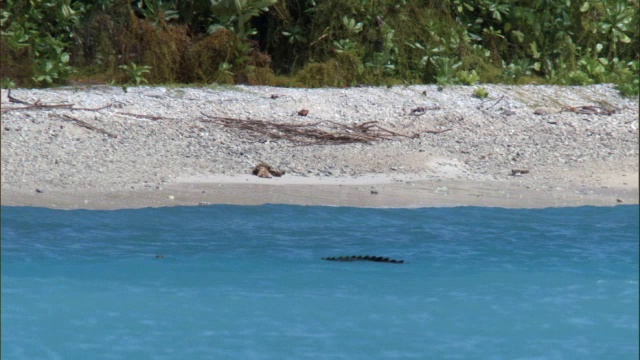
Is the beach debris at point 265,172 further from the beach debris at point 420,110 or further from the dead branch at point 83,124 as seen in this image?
the beach debris at point 420,110

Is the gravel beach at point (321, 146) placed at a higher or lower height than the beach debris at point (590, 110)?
lower

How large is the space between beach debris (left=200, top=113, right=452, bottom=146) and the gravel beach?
0.8 inches

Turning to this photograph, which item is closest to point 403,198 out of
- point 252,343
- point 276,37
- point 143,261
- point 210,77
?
point 143,261

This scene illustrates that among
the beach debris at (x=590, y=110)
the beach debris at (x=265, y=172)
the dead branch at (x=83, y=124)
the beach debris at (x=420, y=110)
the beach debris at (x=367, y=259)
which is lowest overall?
the dead branch at (x=83, y=124)

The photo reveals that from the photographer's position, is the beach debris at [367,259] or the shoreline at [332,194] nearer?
the beach debris at [367,259]

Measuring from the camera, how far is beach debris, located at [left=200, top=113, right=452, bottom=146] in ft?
30.5

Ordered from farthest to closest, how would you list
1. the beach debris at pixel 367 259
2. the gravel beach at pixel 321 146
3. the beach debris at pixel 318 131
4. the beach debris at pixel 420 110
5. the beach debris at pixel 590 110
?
the beach debris at pixel 590 110 < the beach debris at pixel 420 110 < the beach debris at pixel 318 131 < the gravel beach at pixel 321 146 < the beach debris at pixel 367 259

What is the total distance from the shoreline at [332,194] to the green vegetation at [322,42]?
358cm

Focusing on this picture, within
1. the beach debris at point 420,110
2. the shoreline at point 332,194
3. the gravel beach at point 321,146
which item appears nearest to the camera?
the shoreline at point 332,194

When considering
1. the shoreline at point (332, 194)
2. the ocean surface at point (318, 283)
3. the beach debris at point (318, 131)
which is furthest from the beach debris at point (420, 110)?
the ocean surface at point (318, 283)

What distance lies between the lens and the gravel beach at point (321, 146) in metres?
7.67

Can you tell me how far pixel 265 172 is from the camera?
822 centimetres

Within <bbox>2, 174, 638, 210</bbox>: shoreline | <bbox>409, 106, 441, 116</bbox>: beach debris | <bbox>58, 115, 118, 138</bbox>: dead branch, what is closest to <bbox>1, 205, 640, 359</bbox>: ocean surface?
<bbox>2, 174, 638, 210</bbox>: shoreline

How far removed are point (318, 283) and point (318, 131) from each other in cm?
387
